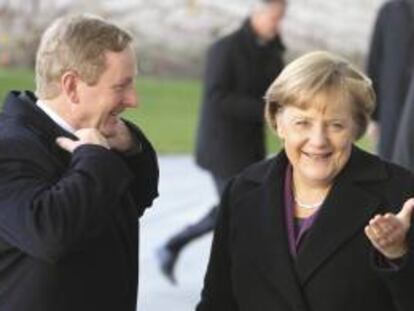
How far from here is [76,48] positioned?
2.96m

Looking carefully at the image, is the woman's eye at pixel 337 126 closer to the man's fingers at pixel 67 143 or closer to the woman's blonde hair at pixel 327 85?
the woman's blonde hair at pixel 327 85

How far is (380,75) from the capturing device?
21.9ft

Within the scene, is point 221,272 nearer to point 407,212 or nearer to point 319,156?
point 319,156

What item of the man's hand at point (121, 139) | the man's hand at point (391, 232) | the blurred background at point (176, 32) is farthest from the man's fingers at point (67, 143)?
the blurred background at point (176, 32)

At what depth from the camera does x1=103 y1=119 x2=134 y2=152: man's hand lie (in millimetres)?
3262

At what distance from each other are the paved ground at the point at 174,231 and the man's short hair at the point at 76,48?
154 inches

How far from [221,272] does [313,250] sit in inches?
12.7

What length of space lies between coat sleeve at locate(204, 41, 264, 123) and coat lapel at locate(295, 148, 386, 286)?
3.67 meters

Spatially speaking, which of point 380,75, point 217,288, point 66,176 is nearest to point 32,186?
point 66,176

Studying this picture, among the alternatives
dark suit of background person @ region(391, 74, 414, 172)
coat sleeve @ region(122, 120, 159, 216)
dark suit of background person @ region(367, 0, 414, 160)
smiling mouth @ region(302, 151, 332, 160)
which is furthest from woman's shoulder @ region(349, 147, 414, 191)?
dark suit of background person @ region(367, 0, 414, 160)

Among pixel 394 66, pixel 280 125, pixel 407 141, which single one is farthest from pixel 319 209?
pixel 394 66

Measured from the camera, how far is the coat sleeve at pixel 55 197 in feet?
9.20

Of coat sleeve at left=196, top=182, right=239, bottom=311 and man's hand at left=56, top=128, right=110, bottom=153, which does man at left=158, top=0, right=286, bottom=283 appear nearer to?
coat sleeve at left=196, top=182, right=239, bottom=311

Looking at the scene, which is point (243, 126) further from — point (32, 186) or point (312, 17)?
point (312, 17)
